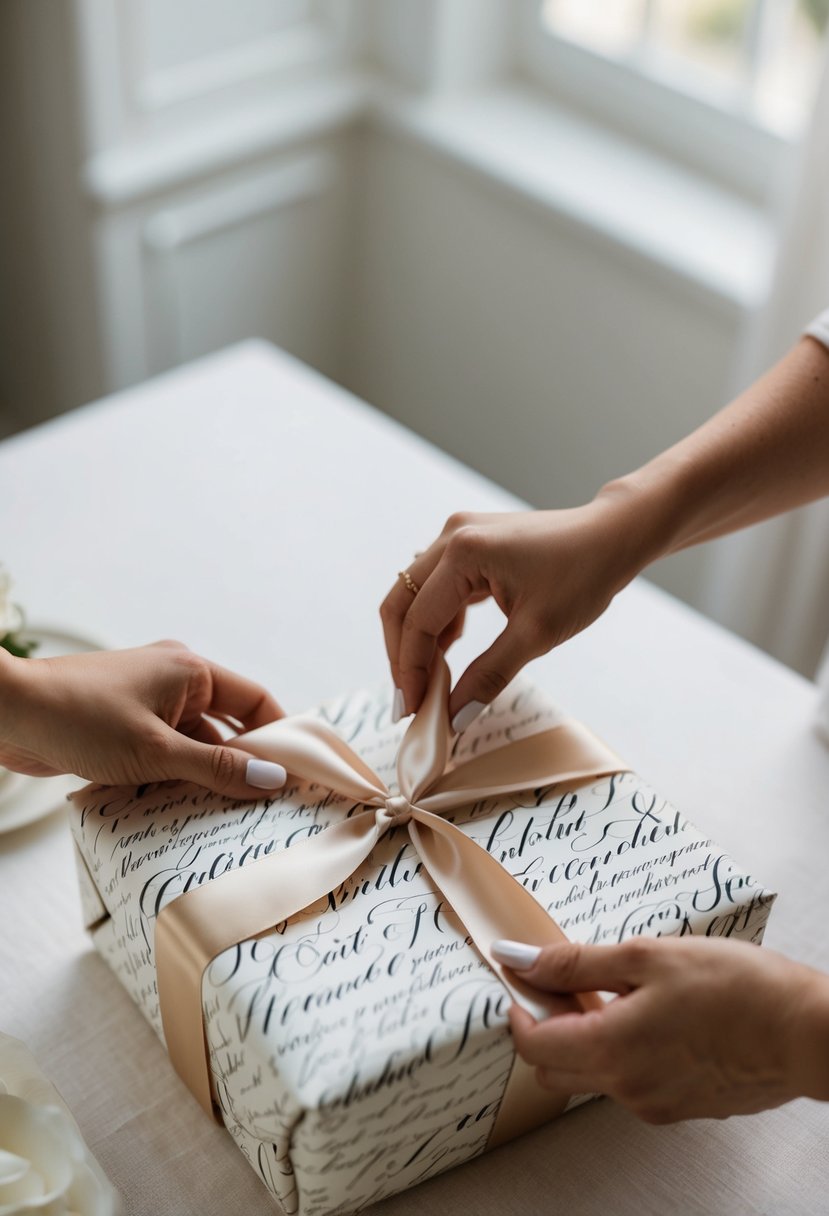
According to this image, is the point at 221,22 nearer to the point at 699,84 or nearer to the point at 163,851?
the point at 699,84

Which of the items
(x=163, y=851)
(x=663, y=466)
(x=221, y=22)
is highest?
(x=221, y=22)

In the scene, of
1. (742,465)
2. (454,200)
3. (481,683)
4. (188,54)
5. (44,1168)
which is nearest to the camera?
(44,1168)

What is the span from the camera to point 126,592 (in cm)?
106

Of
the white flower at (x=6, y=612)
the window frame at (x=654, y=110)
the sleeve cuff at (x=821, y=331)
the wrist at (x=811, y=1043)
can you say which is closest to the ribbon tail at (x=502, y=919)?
the wrist at (x=811, y=1043)

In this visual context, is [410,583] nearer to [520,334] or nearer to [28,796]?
[28,796]

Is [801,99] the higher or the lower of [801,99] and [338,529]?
the higher

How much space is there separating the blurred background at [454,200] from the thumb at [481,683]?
0.80 metres

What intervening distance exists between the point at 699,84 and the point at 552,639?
1.27 m

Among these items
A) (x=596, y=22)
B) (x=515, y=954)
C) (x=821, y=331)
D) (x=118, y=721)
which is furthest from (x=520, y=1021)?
(x=596, y=22)

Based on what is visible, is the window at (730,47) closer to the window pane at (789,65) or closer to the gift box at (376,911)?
the window pane at (789,65)

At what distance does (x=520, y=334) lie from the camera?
1.95m

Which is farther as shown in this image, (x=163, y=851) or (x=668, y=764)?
(x=668, y=764)

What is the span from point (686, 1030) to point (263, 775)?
0.28m

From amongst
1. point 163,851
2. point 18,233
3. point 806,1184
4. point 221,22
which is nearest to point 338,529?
point 163,851
